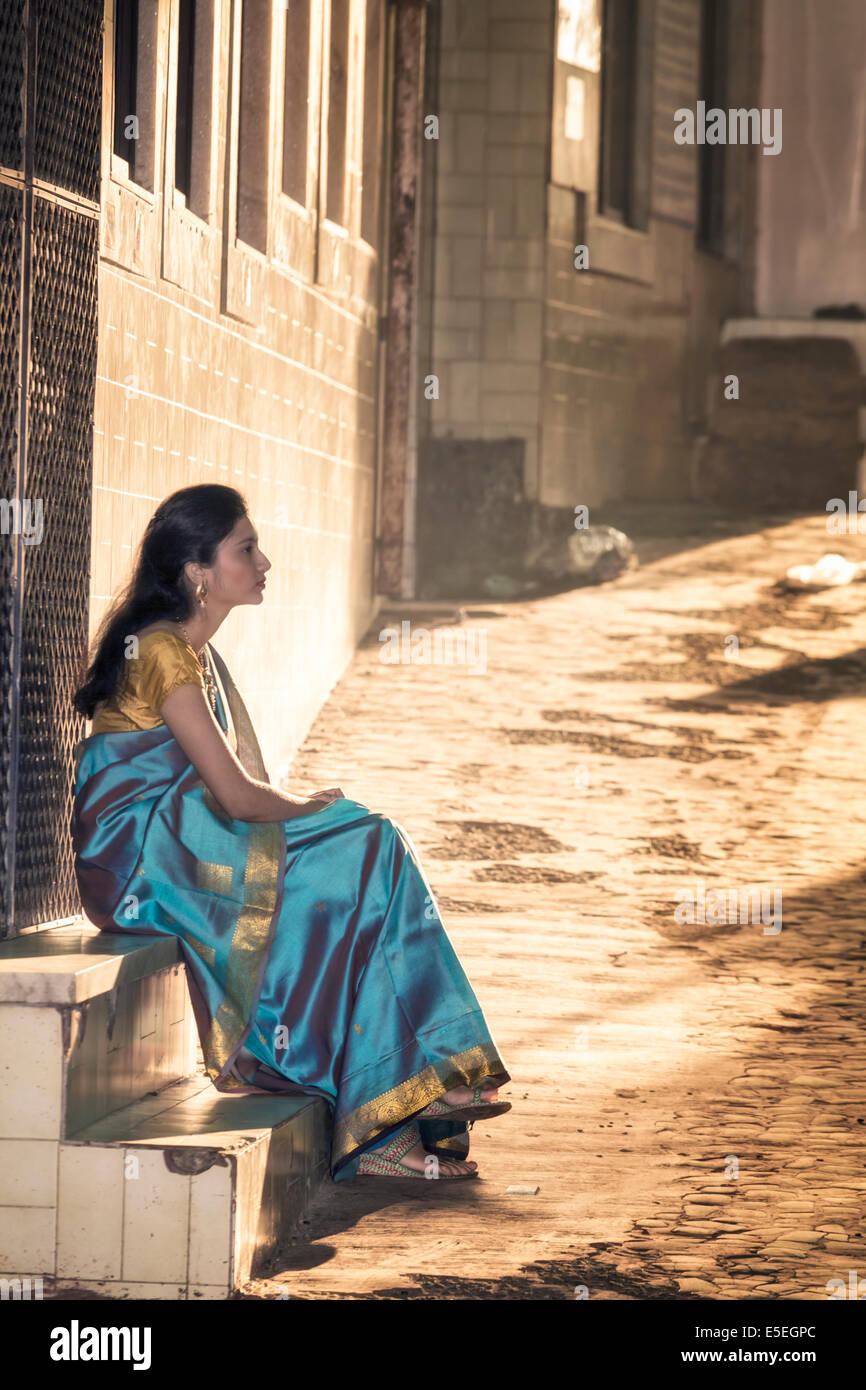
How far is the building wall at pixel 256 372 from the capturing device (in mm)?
5140

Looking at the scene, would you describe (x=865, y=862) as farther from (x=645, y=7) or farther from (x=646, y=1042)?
(x=645, y=7)

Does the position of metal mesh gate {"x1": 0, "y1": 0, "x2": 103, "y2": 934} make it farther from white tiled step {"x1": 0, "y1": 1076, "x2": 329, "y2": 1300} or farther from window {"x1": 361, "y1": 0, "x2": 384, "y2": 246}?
window {"x1": 361, "y1": 0, "x2": 384, "y2": 246}

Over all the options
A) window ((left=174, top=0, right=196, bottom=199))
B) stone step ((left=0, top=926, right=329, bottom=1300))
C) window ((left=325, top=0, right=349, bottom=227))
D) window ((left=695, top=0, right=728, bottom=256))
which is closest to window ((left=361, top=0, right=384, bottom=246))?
window ((left=325, top=0, right=349, bottom=227))

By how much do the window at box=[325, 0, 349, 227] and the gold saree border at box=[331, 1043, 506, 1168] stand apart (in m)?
6.92

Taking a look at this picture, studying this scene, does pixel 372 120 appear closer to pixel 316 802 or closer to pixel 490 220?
pixel 490 220

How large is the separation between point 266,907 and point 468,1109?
642 millimetres

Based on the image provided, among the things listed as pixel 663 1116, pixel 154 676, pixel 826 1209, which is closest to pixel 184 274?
pixel 154 676

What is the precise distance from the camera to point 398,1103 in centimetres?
368

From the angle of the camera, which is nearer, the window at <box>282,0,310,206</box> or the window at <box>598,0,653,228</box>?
the window at <box>282,0,310,206</box>

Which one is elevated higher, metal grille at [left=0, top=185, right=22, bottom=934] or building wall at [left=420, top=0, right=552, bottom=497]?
building wall at [left=420, top=0, right=552, bottom=497]

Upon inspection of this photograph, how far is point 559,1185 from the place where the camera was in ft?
12.6

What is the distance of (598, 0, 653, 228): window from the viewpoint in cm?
1569

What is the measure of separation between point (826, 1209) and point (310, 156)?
636 cm

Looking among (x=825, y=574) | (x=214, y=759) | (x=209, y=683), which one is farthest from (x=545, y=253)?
(x=214, y=759)
